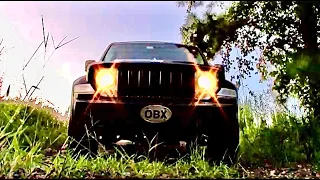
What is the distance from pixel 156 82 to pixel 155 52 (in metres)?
0.88

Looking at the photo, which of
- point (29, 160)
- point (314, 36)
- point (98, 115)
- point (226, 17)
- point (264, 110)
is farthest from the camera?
point (264, 110)

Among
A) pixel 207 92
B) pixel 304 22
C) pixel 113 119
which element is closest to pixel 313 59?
pixel 304 22

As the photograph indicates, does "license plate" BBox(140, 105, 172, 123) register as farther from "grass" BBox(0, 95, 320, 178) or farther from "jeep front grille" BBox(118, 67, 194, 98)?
"grass" BBox(0, 95, 320, 178)

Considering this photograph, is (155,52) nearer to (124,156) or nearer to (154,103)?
(154,103)

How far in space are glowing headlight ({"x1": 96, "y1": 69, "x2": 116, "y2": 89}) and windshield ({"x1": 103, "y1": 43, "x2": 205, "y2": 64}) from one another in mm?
633

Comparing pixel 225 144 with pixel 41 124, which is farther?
pixel 41 124

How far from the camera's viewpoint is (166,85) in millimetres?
4312

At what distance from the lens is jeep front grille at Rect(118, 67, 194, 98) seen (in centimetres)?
429

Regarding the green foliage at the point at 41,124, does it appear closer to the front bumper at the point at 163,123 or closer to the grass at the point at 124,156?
the grass at the point at 124,156

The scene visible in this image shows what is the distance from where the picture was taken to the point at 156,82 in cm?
432

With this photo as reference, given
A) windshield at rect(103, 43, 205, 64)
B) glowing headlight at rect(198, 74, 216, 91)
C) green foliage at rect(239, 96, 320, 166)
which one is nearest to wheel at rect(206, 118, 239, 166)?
glowing headlight at rect(198, 74, 216, 91)

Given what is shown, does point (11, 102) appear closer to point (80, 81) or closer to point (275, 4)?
point (80, 81)

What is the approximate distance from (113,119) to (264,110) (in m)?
2.66

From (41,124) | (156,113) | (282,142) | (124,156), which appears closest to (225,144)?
(156,113)
